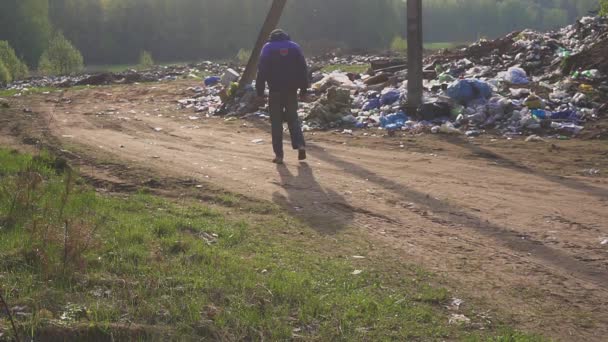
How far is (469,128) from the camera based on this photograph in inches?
450

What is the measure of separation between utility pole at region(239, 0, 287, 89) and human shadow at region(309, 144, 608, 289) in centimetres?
832

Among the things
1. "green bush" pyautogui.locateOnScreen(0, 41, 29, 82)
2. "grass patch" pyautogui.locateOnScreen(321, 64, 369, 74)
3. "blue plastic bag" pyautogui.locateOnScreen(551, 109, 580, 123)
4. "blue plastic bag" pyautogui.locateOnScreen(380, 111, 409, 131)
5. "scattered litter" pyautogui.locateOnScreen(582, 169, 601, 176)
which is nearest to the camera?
"scattered litter" pyautogui.locateOnScreen(582, 169, 601, 176)

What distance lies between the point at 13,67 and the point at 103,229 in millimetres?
41083

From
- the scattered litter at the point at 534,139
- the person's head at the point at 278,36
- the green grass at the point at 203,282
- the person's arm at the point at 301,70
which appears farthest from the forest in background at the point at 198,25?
the green grass at the point at 203,282

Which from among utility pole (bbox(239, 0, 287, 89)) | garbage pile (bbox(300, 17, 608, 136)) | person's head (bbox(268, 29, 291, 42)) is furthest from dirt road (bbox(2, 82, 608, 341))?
utility pole (bbox(239, 0, 287, 89))

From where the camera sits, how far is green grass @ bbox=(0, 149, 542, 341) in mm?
3822

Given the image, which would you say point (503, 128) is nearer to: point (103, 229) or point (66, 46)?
point (103, 229)

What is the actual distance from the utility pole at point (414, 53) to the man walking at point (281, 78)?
435cm

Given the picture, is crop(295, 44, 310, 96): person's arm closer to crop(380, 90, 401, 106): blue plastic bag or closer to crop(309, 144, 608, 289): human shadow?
crop(309, 144, 608, 289): human shadow

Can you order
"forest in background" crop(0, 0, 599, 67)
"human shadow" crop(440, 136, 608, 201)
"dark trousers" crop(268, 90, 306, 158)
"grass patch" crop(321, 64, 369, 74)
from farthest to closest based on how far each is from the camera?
"forest in background" crop(0, 0, 599, 67)
"grass patch" crop(321, 64, 369, 74)
"dark trousers" crop(268, 90, 306, 158)
"human shadow" crop(440, 136, 608, 201)

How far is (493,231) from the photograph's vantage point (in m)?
5.65

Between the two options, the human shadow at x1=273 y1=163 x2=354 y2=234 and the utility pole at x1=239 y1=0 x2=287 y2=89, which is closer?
the human shadow at x1=273 y1=163 x2=354 y2=234

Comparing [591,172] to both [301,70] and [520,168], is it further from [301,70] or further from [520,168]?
[301,70]

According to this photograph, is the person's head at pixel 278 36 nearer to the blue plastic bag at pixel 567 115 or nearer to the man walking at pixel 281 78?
the man walking at pixel 281 78
